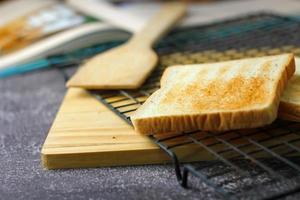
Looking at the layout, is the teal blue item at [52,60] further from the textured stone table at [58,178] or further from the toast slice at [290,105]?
the toast slice at [290,105]

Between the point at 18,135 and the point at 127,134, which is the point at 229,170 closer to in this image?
the point at 127,134

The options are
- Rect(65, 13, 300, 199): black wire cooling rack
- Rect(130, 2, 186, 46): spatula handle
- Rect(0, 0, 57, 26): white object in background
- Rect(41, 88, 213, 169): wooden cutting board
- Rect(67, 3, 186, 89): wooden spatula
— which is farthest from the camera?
Rect(0, 0, 57, 26): white object in background

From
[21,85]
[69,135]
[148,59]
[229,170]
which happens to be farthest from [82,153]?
[21,85]

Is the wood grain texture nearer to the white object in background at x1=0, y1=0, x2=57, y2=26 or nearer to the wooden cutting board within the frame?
the wooden cutting board

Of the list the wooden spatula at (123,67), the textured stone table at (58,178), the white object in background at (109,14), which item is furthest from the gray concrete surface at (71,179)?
the white object in background at (109,14)

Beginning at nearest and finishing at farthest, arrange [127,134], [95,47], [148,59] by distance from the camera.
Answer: [127,134] → [148,59] → [95,47]

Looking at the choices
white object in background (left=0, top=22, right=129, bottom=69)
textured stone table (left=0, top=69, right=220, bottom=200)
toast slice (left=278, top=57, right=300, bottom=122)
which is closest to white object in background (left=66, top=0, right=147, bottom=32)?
white object in background (left=0, top=22, right=129, bottom=69)
